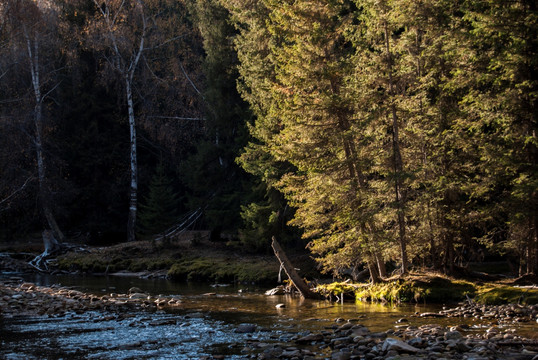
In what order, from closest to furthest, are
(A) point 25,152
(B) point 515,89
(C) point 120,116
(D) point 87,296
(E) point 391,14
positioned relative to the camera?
(B) point 515,89
(E) point 391,14
(D) point 87,296
(A) point 25,152
(C) point 120,116

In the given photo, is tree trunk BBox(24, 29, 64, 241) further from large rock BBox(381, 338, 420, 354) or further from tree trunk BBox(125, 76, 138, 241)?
large rock BBox(381, 338, 420, 354)

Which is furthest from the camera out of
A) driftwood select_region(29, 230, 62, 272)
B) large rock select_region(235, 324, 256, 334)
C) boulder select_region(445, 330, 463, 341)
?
driftwood select_region(29, 230, 62, 272)

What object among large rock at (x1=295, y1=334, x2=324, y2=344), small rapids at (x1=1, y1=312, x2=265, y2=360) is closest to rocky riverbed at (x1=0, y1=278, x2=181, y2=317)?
small rapids at (x1=1, y1=312, x2=265, y2=360)

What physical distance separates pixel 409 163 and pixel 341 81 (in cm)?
355

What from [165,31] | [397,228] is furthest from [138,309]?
[165,31]

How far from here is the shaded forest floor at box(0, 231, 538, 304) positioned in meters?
16.3

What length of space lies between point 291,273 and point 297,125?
16.7 ft

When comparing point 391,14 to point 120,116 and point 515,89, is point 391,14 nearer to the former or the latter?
point 515,89

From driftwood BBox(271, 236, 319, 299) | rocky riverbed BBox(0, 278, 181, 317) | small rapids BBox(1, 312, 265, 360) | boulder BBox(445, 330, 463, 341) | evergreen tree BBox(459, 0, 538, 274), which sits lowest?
small rapids BBox(1, 312, 265, 360)

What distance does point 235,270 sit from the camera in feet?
85.9

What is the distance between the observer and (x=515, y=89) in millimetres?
14820

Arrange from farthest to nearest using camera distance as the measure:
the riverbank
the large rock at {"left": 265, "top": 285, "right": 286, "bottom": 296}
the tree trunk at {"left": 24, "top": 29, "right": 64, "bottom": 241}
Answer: the tree trunk at {"left": 24, "top": 29, "right": 64, "bottom": 241} < the riverbank < the large rock at {"left": 265, "top": 285, "right": 286, "bottom": 296}

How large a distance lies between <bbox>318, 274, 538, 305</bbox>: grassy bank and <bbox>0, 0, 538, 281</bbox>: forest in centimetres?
77

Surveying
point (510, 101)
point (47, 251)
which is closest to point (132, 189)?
point (47, 251)
